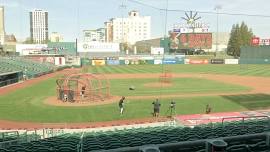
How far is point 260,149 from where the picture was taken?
6035 mm

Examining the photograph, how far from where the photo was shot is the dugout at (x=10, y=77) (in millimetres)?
43522

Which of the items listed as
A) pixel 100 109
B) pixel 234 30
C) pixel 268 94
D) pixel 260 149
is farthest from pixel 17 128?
pixel 234 30

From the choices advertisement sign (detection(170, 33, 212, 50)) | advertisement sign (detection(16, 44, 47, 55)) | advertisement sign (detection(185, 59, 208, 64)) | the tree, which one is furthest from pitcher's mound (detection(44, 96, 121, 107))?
the tree

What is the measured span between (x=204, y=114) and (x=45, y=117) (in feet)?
38.9

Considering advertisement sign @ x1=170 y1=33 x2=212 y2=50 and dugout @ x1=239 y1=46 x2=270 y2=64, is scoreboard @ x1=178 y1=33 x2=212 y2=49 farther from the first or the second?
dugout @ x1=239 y1=46 x2=270 y2=64

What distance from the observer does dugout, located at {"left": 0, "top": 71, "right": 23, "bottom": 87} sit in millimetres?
43522

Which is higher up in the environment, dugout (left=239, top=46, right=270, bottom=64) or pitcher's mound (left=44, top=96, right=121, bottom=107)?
dugout (left=239, top=46, right=270, bottom=64)

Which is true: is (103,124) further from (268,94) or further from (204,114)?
(268,94)

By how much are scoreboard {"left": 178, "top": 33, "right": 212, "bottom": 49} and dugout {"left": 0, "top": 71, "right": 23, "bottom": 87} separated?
66538 mm

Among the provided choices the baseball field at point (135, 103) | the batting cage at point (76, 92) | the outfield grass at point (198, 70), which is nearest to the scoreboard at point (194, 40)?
the outfield grass at point (198, 70)

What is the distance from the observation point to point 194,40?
107 meters

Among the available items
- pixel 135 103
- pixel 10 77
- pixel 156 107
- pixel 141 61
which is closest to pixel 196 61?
pixel 141 61

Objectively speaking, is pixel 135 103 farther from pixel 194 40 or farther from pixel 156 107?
pixel 194 40

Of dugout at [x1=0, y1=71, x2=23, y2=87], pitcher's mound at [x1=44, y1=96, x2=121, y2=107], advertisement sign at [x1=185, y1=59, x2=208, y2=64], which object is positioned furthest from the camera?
advertisement sign at [x1=185, y1=59, x2=208, y2=64]
